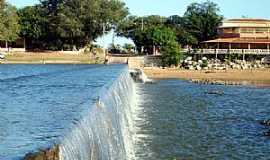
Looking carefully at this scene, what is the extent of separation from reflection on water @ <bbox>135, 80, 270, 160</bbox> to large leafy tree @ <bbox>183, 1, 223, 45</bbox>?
75246 millimetres

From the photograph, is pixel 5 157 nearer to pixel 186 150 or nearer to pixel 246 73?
pixel 186 150

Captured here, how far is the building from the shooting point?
322 ft

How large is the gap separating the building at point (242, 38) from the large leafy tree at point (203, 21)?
644 cm

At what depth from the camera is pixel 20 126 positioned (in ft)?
46.6

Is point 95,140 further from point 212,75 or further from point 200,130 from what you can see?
point 212,75

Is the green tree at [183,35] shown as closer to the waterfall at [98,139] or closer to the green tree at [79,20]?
the green tree at [79,20]

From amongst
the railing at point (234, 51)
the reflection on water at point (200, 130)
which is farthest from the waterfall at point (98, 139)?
the railing at point (234, 51)

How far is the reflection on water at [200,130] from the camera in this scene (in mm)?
22250

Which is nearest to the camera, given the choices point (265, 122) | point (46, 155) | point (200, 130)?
point (46, 155)

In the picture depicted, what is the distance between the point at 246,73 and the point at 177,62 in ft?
40.1

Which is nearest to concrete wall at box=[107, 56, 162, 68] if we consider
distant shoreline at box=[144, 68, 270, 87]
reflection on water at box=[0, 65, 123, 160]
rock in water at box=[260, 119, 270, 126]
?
distant shoreline at box=[144, 68, 270, 87]

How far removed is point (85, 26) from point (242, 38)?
29.4 m

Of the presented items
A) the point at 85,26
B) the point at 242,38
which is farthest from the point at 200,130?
the point at 85,26

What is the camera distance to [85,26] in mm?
111312
